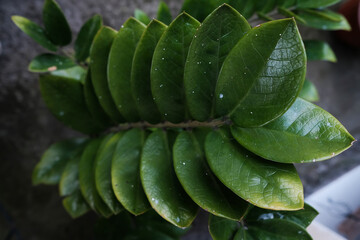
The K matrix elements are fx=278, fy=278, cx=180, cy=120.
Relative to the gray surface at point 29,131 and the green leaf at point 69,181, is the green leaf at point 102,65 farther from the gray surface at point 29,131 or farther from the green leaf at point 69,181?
the gray surface at point 29,131

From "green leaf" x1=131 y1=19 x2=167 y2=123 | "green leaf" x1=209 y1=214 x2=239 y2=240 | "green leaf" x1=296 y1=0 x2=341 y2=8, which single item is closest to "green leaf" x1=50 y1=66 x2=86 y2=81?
"green leaf" x1=131 y1=19 x2=167 y2=123

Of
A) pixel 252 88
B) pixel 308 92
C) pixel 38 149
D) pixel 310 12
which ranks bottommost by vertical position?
pixel 38 149

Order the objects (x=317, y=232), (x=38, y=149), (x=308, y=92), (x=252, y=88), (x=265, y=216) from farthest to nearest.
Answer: (x=38, y=149)
(x=308, y=92)
(x=317, y=232)
(x=265, y=216)
(x=252, y=88)

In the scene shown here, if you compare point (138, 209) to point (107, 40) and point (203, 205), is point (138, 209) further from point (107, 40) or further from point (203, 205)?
point (107, 40)

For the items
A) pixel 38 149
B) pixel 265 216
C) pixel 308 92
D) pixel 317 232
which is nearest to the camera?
pixel 265 216

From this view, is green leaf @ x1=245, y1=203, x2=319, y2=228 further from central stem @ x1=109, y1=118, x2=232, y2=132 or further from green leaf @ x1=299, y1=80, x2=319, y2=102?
green leaf @ x1=299, y1=80, x2=319, y2=102

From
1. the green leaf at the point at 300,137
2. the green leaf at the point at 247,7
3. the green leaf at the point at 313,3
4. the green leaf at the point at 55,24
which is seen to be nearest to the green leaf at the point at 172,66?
the green leaf at the point at 300,137

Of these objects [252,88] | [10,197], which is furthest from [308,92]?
[10,197]
